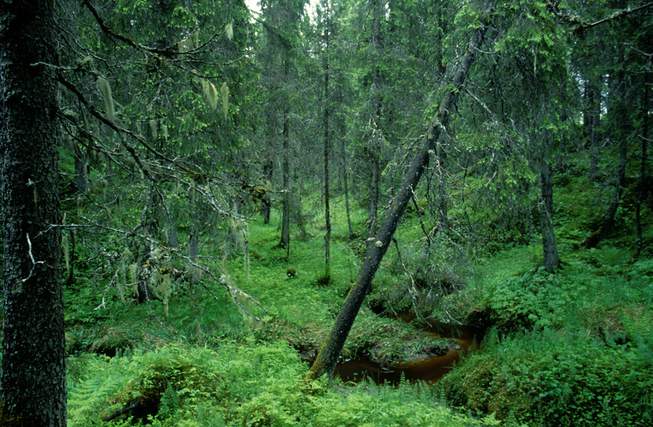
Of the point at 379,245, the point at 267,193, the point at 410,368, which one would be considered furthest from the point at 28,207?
the point at 410,368

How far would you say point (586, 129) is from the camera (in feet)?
79.8

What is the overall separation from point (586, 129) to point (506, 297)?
17338mm

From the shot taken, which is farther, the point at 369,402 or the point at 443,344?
the point at 443,344

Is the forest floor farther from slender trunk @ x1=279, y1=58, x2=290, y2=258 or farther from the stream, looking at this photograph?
slender trunk @ x1=279, y1=58, x2=290, y2=258

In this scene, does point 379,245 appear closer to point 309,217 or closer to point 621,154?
point 309,217

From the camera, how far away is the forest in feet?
10.1

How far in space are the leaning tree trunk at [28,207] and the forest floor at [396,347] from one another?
0.52m

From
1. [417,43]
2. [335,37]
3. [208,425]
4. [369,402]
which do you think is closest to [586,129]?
[417,43]

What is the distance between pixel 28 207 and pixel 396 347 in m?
11.5

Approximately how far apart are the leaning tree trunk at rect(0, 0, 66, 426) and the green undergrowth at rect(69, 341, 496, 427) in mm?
1912

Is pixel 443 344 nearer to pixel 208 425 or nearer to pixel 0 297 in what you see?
pixel 208 425

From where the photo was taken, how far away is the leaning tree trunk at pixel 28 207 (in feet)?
9.69

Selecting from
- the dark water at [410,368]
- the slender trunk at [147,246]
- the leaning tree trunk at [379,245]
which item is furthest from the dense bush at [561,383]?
the slender trunk at [147,246]

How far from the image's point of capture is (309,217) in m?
20.4
